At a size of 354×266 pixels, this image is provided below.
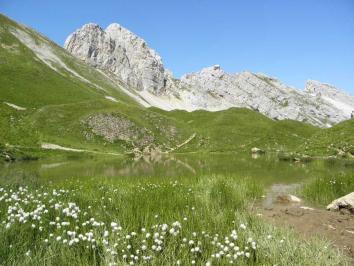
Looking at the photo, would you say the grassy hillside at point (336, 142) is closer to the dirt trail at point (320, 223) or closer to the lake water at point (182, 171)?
the lake water at point (182, 171)

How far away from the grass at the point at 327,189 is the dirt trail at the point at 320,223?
414 centimetres

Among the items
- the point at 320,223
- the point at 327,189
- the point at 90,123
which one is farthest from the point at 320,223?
the point at 90,123

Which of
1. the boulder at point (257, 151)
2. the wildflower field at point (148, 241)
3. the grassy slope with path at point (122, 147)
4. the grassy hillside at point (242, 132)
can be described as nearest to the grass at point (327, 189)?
the grassy slope with path at point (122, 147)

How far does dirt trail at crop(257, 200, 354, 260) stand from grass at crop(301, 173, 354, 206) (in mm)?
4140

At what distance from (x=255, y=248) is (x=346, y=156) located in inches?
2115

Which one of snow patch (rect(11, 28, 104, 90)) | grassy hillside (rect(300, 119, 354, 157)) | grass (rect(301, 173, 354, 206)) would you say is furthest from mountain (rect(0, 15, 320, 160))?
grass (rect(301, 173, 354, 206))

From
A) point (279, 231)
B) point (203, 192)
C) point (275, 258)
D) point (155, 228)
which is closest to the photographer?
point (275, 258)

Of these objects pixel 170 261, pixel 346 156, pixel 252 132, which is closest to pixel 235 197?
pixel 170 261

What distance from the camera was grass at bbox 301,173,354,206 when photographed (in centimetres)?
2125

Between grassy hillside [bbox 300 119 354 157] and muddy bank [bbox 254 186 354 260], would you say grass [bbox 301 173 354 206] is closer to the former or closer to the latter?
muddy bank [bbox 254 186 354 260]

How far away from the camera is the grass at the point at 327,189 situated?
21.3 m

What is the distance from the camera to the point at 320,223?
1434 centimetres

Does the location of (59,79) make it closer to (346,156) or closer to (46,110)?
(46,110)

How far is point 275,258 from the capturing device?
9492 mm
